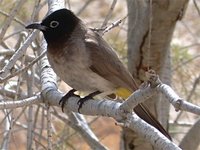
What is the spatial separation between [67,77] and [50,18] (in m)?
0.31

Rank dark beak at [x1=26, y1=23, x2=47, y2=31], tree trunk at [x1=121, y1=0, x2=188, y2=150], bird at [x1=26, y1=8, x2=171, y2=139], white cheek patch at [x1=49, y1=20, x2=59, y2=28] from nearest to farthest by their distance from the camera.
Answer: dark beak at [x1=26, y1=23, x2=47, y2=31] → bird at [x1=26, y1=8, x2=171, y2=139] → white cheek patch at [x1=49, y1=20, x2=59, y2=28] → tree trunk at [x1=121, y1=0, x2=188, y2=150]

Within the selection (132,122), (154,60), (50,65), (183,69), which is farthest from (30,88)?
(183,69)

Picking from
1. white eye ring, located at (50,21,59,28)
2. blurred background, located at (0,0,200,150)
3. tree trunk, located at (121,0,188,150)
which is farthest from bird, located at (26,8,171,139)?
tree trunk, located at (121,0,188,150)

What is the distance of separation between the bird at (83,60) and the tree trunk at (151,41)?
0.54m

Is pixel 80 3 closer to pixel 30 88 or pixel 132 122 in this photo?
pixel 30 88

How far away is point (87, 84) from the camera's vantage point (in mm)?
3127

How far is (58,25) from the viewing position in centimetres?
324

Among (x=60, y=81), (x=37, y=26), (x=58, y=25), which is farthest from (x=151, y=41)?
(x=37, y=26)

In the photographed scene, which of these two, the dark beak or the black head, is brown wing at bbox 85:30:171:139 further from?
the dark beak

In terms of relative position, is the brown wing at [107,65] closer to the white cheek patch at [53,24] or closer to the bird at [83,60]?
the bird at [83,60]

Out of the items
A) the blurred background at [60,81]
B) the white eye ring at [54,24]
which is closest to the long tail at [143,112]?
the blurred background at [60,81]

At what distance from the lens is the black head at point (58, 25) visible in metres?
3.17

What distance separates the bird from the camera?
309 cm

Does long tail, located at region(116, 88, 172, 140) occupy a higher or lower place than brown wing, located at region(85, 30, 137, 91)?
lower
